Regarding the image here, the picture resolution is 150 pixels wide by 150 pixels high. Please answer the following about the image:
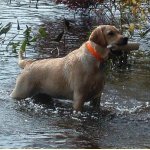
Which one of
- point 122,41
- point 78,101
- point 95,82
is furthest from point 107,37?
point 78,101

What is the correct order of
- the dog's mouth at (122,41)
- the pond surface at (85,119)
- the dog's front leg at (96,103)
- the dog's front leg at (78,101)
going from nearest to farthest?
1. the pond surface at (85,119)
2. the dog's mouth at (122,41)
3. the dog's front leg at (78,101)
4. the dog's front leg at (96,103)

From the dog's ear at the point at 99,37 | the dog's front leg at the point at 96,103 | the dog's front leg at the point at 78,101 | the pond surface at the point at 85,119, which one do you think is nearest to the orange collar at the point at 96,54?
the dog's ear at the point at 99,37

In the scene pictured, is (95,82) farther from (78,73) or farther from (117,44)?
(117,44)

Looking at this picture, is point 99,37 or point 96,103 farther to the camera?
point 96,103

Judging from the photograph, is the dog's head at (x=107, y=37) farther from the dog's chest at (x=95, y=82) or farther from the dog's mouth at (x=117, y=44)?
the dog's chest at (x=95, y=82)

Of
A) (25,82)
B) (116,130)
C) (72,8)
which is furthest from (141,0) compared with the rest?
(72,8)

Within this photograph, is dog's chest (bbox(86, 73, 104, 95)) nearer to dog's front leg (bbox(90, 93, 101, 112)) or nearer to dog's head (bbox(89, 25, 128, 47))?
dog's front leg (bbox(90, 93, 101, 112))

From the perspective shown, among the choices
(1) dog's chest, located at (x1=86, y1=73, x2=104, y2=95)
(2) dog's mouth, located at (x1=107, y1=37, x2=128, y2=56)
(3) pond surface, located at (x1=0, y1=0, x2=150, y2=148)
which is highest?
(2) dog's mouth, located at (x1=107, y1=37, x2=128, y2=56)

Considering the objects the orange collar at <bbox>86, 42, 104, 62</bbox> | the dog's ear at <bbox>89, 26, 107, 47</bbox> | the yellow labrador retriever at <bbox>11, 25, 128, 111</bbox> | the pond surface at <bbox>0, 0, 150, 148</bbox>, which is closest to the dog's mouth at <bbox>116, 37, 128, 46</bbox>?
the yellow labrador retriever at <bbox>11, 25, 128, 111</bbox>

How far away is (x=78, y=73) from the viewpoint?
32.2 feet

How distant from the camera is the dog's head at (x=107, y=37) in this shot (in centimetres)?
964

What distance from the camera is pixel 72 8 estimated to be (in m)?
21.0

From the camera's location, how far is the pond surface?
8.33m

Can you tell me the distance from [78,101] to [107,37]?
1.22 m
